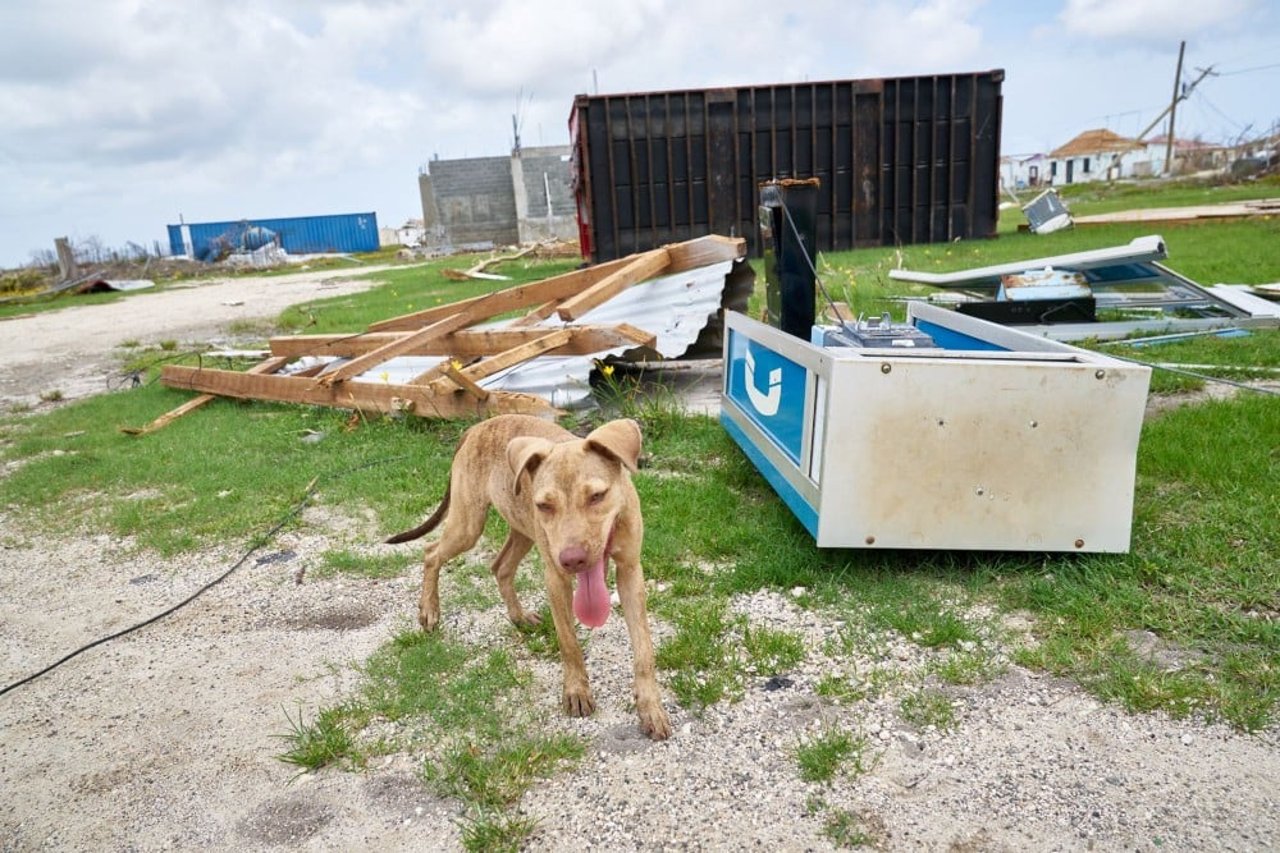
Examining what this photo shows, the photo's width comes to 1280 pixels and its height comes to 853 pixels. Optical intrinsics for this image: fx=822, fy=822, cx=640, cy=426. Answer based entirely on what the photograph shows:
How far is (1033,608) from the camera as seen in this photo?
350 cm

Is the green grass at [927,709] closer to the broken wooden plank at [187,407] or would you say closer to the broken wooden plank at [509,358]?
the broken wooden plank at [509,358]

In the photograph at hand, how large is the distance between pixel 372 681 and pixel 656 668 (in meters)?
1.19

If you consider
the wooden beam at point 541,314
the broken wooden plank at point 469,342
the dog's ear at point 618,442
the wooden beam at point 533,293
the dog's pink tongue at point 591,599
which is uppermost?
the wooden beam at point 533,293

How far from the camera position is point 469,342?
814cm

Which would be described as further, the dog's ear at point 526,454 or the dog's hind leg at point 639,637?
the dog's hind leg at point 639,637

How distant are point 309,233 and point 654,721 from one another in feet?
174

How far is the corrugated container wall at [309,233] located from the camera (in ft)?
163

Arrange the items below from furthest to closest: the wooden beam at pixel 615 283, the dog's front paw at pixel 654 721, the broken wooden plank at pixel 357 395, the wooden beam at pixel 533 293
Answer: the wooden beam at pixel 533 293 → the wooden beam at pixel 615 283 → the broken wooden plank at pixel 357 395 → the dog's front paw at pixel 654 721

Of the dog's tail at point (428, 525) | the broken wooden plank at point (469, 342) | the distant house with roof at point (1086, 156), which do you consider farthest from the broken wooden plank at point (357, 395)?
the distant house with roof at point (1086, 156)

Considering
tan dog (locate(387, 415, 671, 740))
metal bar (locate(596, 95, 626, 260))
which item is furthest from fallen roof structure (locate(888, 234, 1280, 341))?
metal bar (locate(596, 95, 626, 260))

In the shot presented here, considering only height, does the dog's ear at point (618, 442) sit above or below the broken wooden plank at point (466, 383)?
above

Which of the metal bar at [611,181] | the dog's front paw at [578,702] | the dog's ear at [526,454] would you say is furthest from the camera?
the metal bar at [611,181]

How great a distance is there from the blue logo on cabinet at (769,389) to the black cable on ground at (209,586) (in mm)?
2695

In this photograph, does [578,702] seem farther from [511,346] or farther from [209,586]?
[511,346]
